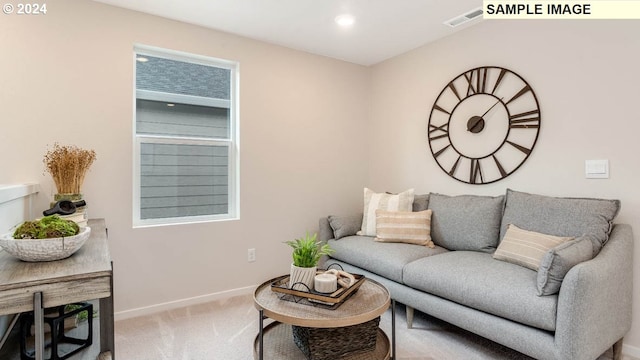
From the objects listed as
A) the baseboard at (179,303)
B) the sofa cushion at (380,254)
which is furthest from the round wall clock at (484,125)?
the baseboard at (179,303)

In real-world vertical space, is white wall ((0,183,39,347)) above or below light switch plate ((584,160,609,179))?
below

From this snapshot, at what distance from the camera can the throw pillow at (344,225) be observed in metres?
3.29

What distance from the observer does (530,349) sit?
1801mm

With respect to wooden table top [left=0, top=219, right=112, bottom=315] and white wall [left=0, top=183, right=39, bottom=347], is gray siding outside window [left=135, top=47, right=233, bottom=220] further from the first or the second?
wooden table top [left=0, top=219, right=112, bottom=315]

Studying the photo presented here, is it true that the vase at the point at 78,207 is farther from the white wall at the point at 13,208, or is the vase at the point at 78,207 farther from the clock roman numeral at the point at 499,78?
the clock roman numeral at the point at 499,78

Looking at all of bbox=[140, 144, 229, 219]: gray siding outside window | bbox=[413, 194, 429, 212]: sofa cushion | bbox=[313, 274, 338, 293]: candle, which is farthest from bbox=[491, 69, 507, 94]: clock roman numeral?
bbox=[140, 144, 229, 219]: gray siding outside window

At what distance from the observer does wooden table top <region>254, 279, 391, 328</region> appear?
158 centimetres

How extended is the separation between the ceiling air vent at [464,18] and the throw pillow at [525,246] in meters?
1.67

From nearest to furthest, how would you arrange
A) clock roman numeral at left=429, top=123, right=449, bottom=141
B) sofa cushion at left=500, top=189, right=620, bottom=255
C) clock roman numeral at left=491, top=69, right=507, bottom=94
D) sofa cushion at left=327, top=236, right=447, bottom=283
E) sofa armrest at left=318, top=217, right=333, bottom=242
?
sofa cushion at left=500, top=189, right=620, bottom=255
sofa cushion at left=327, top=236, right=447, bottom=283
clock roman numeral at left=491, top=69, right=507, bottom=94
clock roman numeral at left=429, top=123, right=449, bottom=141
sofa armrest at left=318, top=217, right=333, bottom=242

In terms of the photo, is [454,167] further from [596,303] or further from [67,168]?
[67,168]

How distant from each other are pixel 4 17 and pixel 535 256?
375 centimetres

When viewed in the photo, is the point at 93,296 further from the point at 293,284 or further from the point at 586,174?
the point at 586,174

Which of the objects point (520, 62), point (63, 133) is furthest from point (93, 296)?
point (520, 62)

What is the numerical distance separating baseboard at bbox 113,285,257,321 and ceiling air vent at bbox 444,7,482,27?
297 cm
